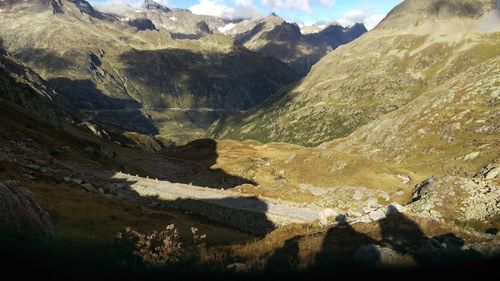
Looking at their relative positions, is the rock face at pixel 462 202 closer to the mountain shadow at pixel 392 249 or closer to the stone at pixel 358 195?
the mountain shadow at pixel 392 249

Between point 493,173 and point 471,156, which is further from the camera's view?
point 471,156

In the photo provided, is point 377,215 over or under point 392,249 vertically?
under

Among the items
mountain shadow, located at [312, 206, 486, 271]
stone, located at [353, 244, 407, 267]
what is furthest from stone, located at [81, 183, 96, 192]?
stone, located at [353, 244, 407, 267]

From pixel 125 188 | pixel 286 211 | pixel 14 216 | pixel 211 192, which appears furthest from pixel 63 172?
pixel 14 216

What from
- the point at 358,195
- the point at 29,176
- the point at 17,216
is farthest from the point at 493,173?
the point at 17,216

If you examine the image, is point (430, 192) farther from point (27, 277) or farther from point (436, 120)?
point (436, 120)

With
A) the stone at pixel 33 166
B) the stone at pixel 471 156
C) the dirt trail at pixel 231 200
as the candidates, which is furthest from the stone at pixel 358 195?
the stone at pixel 471 156

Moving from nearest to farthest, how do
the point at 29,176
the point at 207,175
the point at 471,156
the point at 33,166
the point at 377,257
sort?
the point at 377,257 → the point at 29,176 → the point at 33,166 → the point at 207,175 → the point at 471,156

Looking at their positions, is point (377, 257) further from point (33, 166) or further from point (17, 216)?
point (33, 166)

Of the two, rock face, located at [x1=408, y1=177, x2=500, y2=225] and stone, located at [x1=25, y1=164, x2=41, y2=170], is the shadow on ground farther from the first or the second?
stone, located at [x1=25, y1=164, x2=41, y2=170]

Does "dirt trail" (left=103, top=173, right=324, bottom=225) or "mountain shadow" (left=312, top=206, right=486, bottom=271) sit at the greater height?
"mountain shadow" (left=312, top=206, right=486, bottom=271)

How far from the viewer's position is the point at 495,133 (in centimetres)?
14200

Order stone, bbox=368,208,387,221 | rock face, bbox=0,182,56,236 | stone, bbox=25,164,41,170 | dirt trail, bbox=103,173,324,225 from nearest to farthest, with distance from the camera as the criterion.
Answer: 1. rock face, bbox=0,182,56,236
2. stone, bbox=368,208,387,221
3. dirt trail, bbox=103,173,324,225
4. stone, bbox=25,164,41,170

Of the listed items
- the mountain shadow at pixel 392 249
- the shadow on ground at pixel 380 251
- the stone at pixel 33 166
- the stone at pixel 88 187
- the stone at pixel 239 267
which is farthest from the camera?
the stone at pixel 33 166
